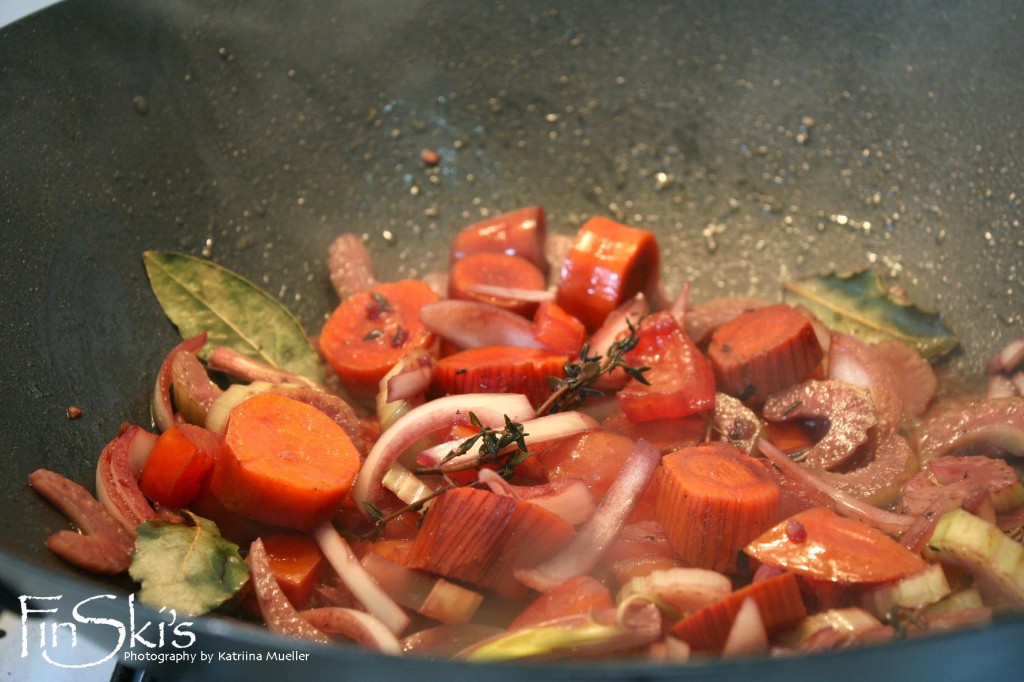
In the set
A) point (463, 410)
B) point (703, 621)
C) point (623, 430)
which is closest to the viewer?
point (703, 621)

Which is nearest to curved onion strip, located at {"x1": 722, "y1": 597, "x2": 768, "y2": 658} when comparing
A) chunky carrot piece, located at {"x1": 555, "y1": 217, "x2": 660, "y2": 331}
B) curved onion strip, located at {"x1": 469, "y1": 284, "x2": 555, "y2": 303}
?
chunky carrot piece, located at {"x1": 555, "y1": 217, "x2": 660, "y2": 331}

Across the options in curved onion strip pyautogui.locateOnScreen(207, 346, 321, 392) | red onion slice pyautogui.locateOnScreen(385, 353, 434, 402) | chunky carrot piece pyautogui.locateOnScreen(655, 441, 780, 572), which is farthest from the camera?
curved onion strip pyautogui.locateOnScreen(207, 346, 321, 392)

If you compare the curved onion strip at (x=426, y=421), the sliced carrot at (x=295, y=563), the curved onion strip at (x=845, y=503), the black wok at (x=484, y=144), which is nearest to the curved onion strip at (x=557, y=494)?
the curved onion strip at (x=426, y=421)

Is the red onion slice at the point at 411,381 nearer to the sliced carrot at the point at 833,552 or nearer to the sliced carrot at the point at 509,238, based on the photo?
the sliced carrot at the point at 509,238

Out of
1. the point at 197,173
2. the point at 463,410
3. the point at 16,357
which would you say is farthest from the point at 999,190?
the point at 16,357

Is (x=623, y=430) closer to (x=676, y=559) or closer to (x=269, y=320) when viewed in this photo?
(x=676, y=559)

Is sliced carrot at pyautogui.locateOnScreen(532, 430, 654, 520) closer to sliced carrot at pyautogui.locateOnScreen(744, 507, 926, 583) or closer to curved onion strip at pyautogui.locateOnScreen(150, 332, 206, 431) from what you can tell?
sliced carrot at pyautogui.locateOnScreen(744, 507, 926, 583)
